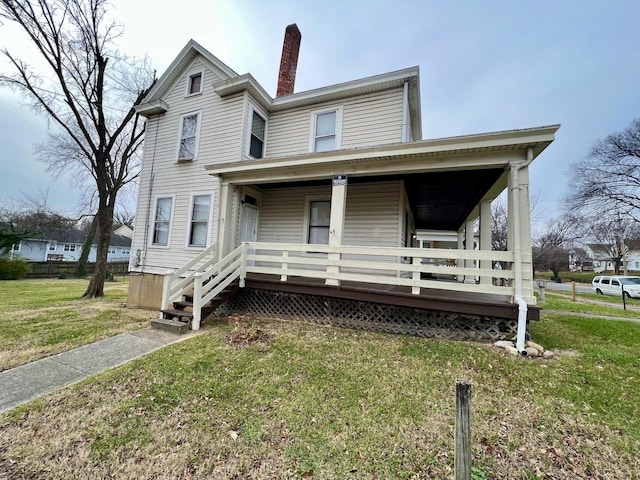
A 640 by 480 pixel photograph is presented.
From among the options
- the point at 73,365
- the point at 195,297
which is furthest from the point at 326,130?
the point at 73,365

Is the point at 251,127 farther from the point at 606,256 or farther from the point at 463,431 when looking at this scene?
the point at 606,256

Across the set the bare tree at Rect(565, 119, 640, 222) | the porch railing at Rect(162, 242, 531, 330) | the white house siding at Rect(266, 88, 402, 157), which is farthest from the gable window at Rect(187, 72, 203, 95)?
the bare tree at Rect(565, 119, 640, 222)

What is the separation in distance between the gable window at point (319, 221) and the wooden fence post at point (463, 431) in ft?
20.9

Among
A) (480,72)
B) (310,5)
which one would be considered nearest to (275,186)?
(310,5)

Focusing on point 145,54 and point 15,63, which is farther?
point 145,54

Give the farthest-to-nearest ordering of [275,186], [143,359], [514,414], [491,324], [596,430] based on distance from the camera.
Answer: [275,186]
[491,324]
[143,359]
[514,414]
[596,430]

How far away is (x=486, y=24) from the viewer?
13.1 metres

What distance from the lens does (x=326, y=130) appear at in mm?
8383

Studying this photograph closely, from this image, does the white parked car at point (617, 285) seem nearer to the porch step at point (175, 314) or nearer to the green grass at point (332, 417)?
the green grass at point (332, 417)

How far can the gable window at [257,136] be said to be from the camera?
340 inches

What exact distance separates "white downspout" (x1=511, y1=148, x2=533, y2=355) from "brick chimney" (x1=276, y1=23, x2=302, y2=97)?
793 centimetres

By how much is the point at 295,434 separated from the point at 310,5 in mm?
16632

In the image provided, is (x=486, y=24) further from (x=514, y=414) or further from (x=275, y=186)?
(x=514, y=414)

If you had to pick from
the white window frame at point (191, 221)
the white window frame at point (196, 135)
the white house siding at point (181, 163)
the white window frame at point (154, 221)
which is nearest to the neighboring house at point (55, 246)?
the white house siding at point (181, 163)
